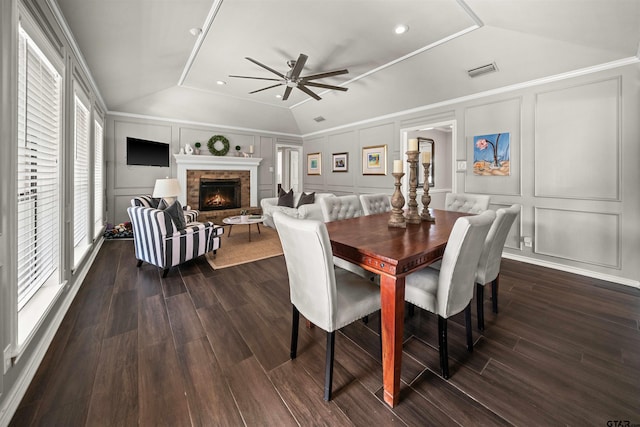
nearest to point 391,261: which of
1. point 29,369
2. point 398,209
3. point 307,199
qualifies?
point 398,209

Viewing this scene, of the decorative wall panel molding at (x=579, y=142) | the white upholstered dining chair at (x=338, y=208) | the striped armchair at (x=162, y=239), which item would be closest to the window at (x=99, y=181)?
the striped armchair at (x=162, y=239)

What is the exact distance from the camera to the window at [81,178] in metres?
2.99

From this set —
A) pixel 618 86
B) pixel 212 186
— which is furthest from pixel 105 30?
pixel 618 86

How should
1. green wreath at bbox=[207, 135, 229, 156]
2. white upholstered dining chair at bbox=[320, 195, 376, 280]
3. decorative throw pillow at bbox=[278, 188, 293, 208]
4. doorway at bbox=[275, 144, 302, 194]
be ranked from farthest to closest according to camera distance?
doorway at bbox=[275, 144, 302, 194]
green wreath at bbox=[207, 135, 229, 156]
decorative throw pillow at bbox=[278, 188, 293, 208]
white upholstered dining chair at bbox=[320, 195, 376, 280]

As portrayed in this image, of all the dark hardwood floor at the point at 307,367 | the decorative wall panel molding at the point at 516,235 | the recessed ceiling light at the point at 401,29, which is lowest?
the dark hardwood floor at the point at 307,367

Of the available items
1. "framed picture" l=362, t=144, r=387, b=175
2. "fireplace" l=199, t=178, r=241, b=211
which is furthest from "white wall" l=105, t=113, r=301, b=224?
"framed picture" l=362, t=144, r=387, b=175

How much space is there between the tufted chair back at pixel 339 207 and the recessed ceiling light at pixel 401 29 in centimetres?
196

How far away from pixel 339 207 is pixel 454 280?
56.7 inches

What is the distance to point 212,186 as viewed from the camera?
650 cm

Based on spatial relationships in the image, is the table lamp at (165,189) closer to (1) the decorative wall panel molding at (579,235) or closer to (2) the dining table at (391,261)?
(2) the dining table at (391,261)

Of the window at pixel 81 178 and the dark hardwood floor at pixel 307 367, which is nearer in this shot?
the dark hardwood floor at pixel 307 367

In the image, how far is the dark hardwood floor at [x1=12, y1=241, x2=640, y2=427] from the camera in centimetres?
126

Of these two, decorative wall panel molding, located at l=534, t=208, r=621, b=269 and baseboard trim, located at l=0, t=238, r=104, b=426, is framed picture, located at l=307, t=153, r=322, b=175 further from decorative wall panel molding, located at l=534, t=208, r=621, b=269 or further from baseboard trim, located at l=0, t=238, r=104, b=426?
baseboard trim, located at l=0, t=238, r=104, b=426

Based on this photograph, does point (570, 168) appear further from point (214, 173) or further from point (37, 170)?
point (214, 173)
